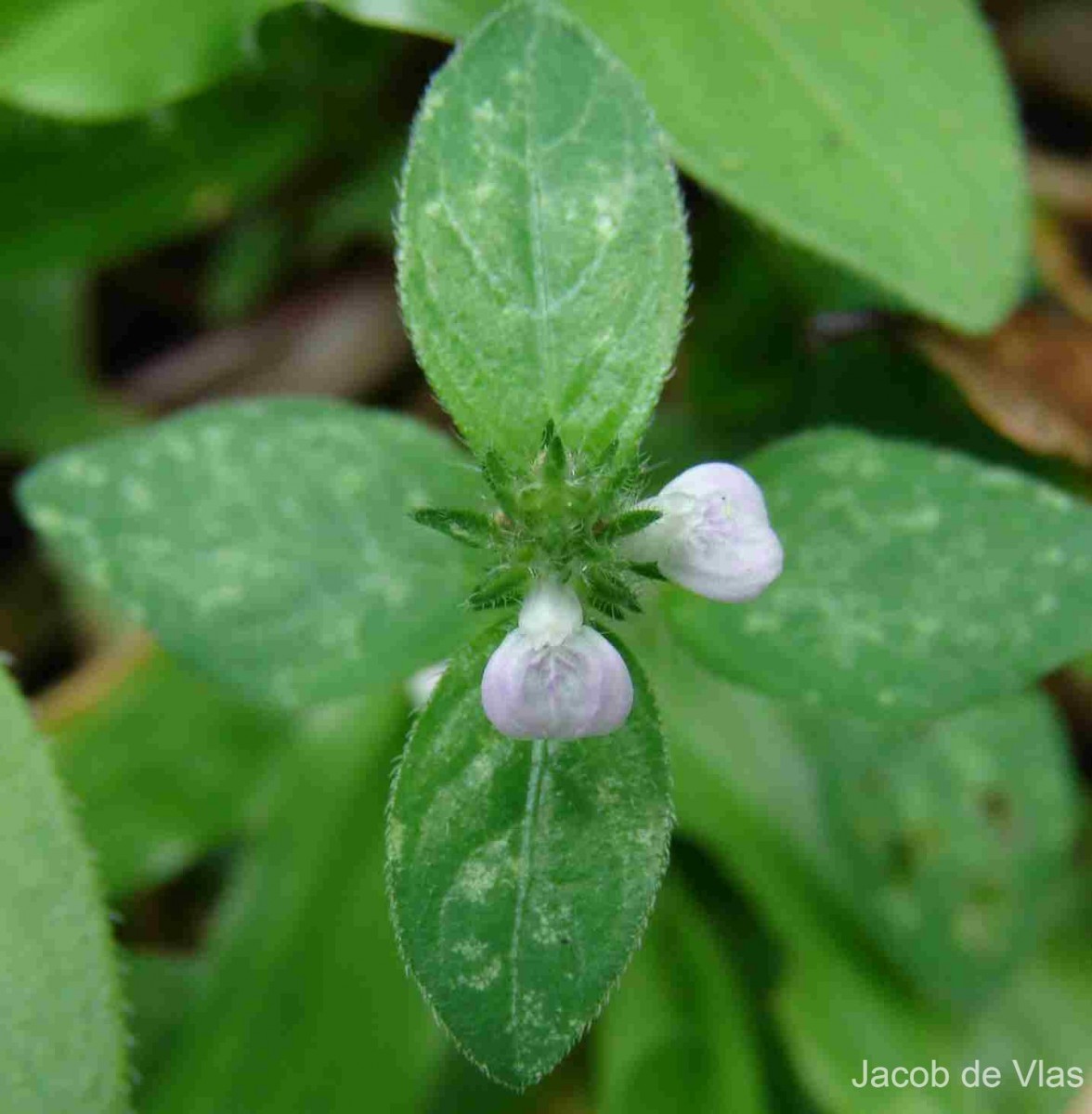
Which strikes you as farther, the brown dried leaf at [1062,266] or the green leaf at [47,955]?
the brown dried leaf at [1062,266]

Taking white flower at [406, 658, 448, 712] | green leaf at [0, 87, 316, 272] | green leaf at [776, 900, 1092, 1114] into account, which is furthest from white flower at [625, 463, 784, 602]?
green leaf at [0, 87, 316, 272]

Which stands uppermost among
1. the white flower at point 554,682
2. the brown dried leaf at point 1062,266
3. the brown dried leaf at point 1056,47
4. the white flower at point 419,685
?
the white flower at point 554,682

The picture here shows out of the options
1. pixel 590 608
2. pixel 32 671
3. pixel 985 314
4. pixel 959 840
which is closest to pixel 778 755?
pixel 959 840

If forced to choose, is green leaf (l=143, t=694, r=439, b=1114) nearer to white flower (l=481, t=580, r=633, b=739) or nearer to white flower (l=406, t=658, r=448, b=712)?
white flower (l=406, t=658, r=448, b=712)

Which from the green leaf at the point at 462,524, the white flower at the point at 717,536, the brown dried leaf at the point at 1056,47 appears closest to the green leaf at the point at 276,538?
the green leaf at the point at 462,524

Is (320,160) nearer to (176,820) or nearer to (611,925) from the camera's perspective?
(176,820)

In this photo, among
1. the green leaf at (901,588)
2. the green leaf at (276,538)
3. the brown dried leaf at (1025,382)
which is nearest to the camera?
the green leaf at (901,588)

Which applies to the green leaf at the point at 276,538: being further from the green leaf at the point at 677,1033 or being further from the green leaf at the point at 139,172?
the green leaf at the point at 139,172
